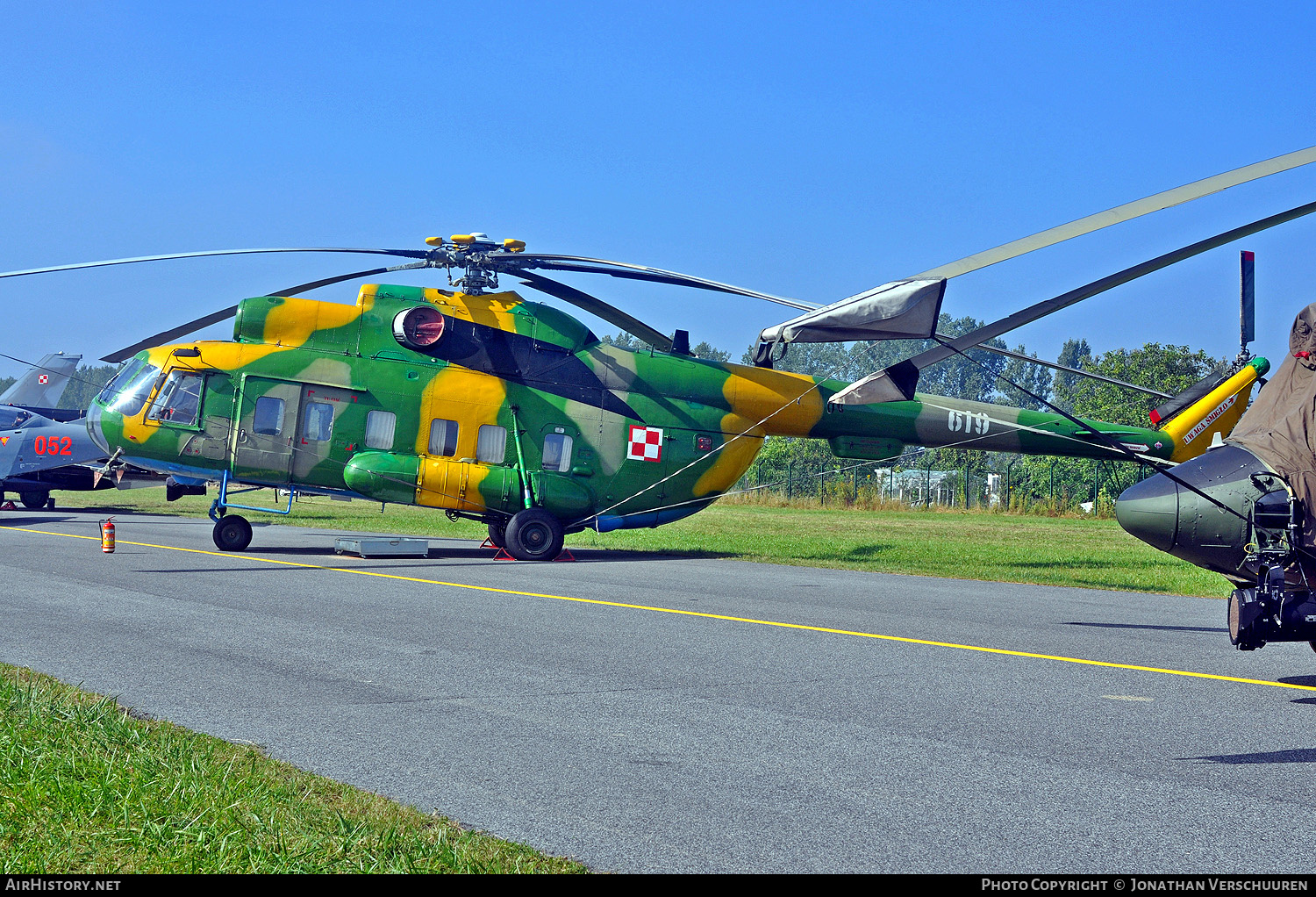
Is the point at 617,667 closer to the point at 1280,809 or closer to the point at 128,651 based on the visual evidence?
the point at 128,651

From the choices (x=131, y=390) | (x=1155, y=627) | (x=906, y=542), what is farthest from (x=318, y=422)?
(x=906, y=542)

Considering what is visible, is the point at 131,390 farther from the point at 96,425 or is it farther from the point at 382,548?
the point at 382,548

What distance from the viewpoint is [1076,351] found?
150m

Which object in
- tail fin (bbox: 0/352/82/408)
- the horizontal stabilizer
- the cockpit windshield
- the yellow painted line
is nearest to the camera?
the yellow painted line

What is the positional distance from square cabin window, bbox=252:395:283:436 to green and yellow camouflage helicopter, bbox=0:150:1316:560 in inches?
0.7

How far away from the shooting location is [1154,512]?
23.5 ft

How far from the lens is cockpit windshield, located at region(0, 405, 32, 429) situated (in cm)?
2998

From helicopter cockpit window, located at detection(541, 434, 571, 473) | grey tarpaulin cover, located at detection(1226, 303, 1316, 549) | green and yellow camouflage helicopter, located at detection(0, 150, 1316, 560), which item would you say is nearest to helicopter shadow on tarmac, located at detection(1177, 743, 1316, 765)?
grey tarpaulin cover, located at detection(1226, 303, 1316, 549)

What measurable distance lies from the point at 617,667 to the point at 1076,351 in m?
154

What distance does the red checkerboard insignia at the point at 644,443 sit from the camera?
1769cm

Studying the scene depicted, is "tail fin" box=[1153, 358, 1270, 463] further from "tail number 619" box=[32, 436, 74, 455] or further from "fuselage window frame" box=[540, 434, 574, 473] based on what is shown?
"tail number 619" box=[32, 436, 74, 455]

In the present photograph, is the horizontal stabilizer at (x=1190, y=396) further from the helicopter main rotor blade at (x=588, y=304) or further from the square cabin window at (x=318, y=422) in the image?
the square cabin window at (x=318, y=422)

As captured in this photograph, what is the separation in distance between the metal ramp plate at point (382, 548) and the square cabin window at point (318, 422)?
168cm
